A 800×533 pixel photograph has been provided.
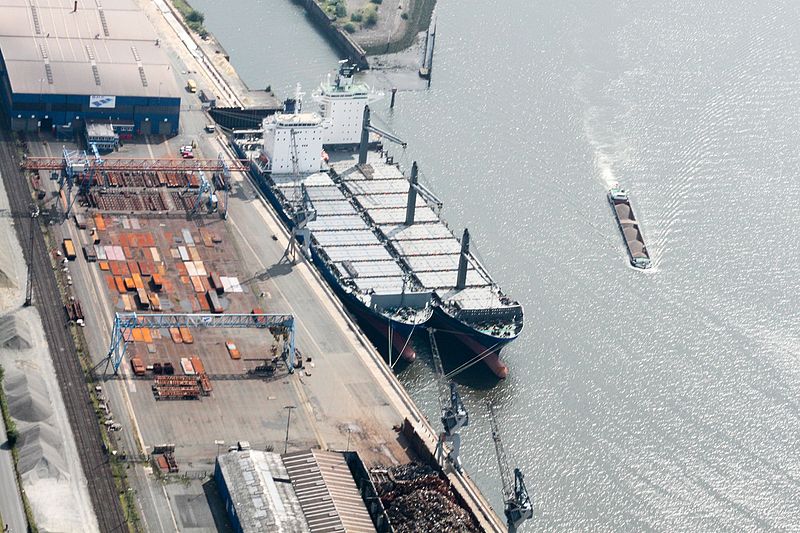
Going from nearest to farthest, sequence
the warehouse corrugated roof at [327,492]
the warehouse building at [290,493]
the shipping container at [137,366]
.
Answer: the warehouse building at [290,493] → the warehouse corrugated roof at [327,492] → the shipping container at [137,366]

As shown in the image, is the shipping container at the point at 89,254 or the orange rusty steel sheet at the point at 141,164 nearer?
the shipping container at the point at 89,254

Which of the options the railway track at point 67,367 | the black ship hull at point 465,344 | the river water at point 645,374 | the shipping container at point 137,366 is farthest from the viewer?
the black ship hull at point 465,344

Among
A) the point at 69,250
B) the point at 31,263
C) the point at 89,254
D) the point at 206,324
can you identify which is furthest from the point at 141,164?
the point at 206,324

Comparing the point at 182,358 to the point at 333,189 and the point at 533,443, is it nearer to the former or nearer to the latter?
the point at 533,443

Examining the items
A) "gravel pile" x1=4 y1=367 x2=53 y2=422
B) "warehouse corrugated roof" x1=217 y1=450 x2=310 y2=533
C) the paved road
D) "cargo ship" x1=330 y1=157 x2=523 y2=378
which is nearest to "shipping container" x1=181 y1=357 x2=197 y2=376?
"gravel pile" x1=4 y1=367 x2=53 y2=422

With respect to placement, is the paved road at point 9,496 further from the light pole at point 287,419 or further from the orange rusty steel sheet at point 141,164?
the orange rusty steel sheet at point 141,164

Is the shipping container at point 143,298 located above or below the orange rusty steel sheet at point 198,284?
above

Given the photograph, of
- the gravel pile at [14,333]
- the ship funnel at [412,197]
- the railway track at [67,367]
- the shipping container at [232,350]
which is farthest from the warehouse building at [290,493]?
the ship funnel at [412,197]

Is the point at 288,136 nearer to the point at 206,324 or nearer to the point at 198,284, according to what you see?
the point at 198,284
